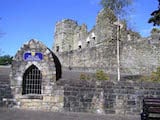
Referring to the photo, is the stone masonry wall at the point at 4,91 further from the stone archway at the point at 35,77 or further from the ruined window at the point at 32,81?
the ruined window at the point at 32,81

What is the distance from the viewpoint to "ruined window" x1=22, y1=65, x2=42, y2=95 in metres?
14.2

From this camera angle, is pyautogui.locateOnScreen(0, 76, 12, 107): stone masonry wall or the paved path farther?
pyautogui.locateOnScreen(0, 76, 12, 107): stone masonry wall

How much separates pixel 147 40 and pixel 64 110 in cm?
1841

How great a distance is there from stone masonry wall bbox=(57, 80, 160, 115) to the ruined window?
1307mm

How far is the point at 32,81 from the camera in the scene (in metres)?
14.3

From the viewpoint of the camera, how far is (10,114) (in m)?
12.2

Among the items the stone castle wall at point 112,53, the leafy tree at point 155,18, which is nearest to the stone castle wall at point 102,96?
the leafy tree at point 155,18

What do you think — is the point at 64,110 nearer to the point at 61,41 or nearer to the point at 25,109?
the point at 25,109

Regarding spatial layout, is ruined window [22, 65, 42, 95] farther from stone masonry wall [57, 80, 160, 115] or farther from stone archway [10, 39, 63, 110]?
stone masonry wall [57, 80, 160, 115]

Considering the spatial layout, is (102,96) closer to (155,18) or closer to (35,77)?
(35,77)

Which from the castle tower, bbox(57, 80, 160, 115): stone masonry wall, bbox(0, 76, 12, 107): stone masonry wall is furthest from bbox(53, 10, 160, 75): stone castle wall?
bbox(0, 76, 12, 107): stone masonry wall

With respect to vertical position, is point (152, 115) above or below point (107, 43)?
below

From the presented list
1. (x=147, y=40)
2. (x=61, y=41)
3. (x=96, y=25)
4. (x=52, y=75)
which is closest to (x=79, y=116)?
(x=52, y=75)

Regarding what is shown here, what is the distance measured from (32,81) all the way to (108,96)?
3159mm
